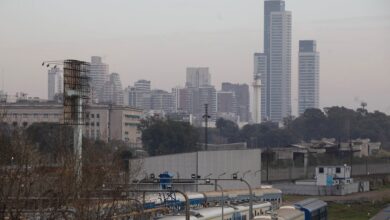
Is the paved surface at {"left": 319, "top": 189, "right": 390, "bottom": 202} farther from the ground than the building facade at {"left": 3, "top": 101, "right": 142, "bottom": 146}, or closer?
closer

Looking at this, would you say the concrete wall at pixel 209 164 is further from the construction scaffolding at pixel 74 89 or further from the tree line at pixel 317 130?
the tree line at pixel 317 130

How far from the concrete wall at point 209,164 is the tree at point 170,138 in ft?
93.1

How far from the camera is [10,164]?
835 inches

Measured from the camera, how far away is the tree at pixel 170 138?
251ft

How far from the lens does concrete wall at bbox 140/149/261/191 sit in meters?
42.8

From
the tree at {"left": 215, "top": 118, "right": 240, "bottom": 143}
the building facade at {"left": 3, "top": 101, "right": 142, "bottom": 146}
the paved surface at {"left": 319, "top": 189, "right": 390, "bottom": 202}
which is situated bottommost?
the paved surface at {"left": 319, "top": 189, "right": 390, "bottom": 202}

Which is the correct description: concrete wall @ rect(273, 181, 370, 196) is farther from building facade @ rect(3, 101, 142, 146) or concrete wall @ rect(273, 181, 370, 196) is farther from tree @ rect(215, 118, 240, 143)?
tree @ rect(215, 118, 240, 143)

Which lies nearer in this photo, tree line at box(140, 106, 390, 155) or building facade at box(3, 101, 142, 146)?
building facade at box(3, 101, 142, 146)

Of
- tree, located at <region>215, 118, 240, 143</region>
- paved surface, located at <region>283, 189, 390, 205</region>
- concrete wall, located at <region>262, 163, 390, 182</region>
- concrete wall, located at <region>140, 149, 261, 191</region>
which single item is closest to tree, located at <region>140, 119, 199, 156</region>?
concrete wall, located at <region>262, 163, 390, 182</region>

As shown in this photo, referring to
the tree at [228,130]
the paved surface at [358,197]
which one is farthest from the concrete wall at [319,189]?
the tree at [228,130]

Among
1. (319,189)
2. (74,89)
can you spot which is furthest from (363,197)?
(74,89)

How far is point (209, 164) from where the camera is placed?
44125 millimetres

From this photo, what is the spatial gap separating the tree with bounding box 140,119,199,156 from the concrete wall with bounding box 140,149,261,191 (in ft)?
93.1

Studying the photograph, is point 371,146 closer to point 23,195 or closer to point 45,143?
point 45,143
